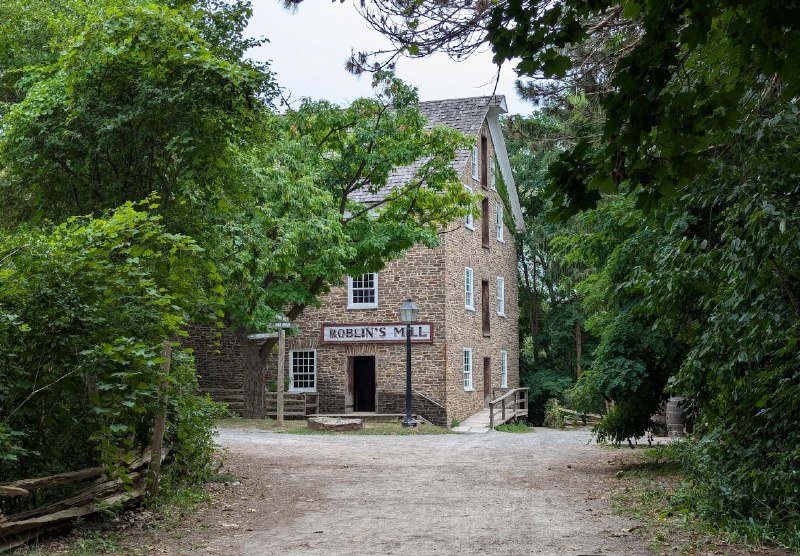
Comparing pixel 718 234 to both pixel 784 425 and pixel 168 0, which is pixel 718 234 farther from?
pixel 168 0

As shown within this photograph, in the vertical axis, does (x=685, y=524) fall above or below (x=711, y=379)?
below

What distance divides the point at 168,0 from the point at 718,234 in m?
11.4

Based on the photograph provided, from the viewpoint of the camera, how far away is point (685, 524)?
808 cm

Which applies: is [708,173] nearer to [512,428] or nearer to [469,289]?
[512,428]

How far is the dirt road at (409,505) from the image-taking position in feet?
24.7

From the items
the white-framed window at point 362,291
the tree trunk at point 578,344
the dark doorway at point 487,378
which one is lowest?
the dark doorway at point 487,378

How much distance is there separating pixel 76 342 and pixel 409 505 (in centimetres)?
423

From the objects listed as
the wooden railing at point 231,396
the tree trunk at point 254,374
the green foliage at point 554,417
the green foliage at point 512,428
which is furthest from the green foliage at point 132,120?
the green foliage at point 554,417

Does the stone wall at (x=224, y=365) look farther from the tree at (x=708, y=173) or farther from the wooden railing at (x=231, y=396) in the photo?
the tree at (x=708, y=173)

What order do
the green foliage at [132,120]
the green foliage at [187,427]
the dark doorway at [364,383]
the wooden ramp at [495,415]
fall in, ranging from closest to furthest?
the green foliage at [187,427] → the green foliage at [132,120] → the wooden ramp at [495,415] → the dark doorway at [364,383]

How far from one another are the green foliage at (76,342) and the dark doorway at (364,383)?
21.7 m

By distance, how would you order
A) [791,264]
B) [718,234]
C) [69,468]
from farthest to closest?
[718,234], [69,468], [791,264]

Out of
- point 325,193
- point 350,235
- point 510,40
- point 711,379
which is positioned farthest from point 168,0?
point 510,40

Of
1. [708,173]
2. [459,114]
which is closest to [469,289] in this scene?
[459,114]
